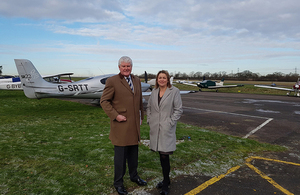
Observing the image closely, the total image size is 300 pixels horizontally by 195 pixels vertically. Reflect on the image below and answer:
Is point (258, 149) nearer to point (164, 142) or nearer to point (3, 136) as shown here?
point (164, 142)

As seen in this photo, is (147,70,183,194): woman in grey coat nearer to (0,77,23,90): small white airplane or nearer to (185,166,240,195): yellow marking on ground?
(185,166,240,195): yellow marking on ground

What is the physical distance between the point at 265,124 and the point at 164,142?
7.14m

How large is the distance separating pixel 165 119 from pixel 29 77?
11638mm

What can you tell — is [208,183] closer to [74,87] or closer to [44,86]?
[74,87]

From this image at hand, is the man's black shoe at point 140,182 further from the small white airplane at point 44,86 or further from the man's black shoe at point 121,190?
the small white airplane at point 44,86

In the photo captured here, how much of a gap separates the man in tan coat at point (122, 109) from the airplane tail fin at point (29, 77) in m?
10.9

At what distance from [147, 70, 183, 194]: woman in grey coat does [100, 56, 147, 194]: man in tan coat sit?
0.28 meters

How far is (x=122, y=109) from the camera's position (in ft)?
9.25

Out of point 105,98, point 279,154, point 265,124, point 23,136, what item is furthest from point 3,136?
point 265,124

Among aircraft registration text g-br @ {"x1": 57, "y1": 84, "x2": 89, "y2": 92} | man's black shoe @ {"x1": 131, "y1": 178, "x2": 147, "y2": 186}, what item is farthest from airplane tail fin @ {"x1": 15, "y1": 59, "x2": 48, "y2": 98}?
man's black shoe @ {"x1": 131, "y1": 178, "x2": 147, "y2": 186}

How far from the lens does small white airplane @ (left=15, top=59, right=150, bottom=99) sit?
37.2ft

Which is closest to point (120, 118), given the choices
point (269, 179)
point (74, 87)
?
point (269, 179)

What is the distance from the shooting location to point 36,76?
37.9 ft

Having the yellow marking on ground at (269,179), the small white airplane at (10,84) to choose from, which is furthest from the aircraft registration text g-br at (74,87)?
the small white airplane at (10,84)
